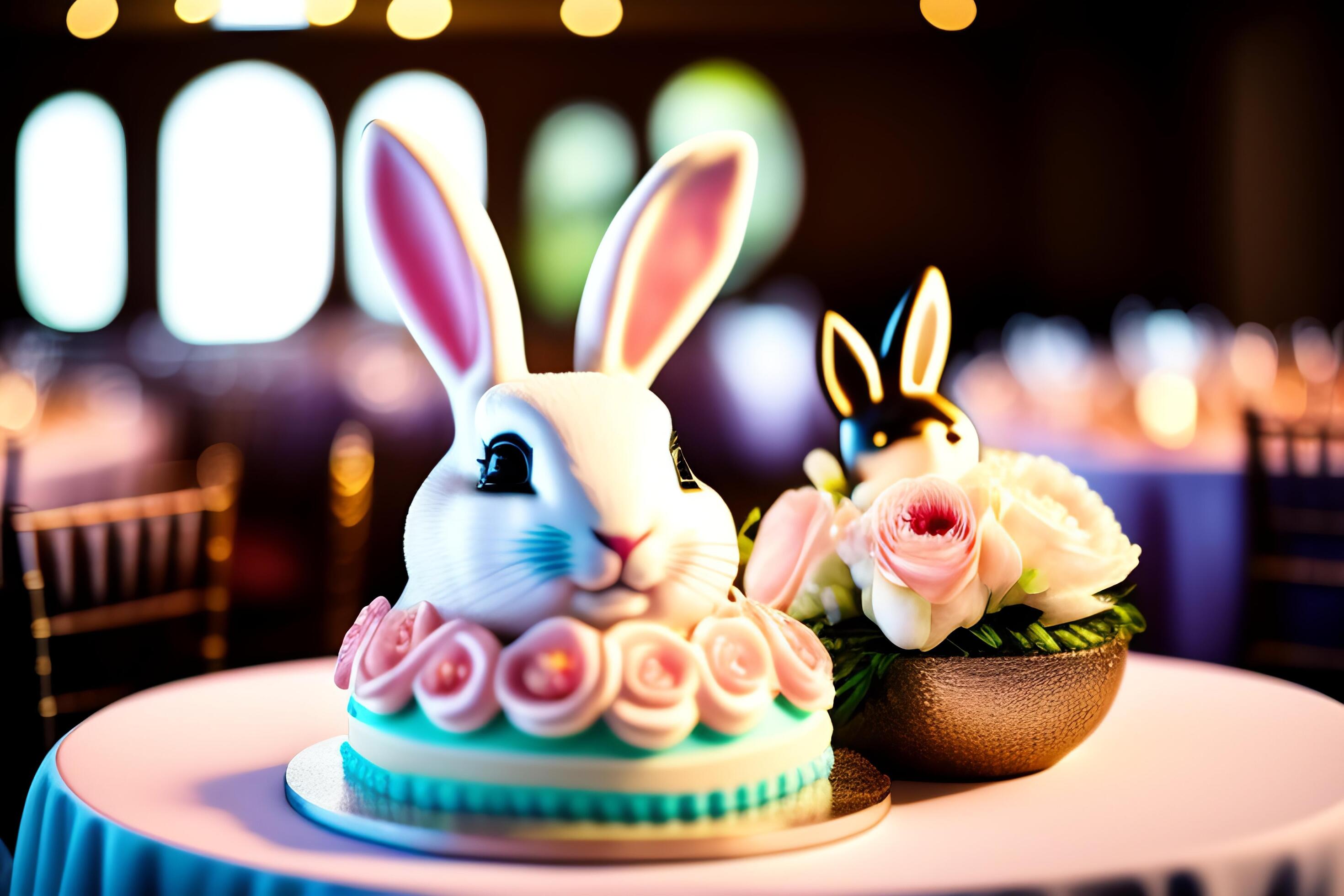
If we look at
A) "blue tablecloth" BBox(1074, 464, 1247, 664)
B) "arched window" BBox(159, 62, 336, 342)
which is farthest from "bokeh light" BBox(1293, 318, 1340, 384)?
"arched window" BBox(159, 62, 336, 342)

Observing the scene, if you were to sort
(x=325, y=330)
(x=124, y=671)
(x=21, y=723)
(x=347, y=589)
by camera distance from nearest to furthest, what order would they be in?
(x=21, y=723) → (x=124, y=671) → (x=347, y=589) → (x=325, y=330)

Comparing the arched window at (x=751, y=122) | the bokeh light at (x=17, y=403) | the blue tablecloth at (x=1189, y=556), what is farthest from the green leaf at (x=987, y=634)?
the arched window at (x=751, y=122)

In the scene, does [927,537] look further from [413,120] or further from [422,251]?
[413,120]

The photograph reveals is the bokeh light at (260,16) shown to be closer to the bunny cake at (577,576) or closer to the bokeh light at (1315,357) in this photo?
the bokeh light at (1315,357)

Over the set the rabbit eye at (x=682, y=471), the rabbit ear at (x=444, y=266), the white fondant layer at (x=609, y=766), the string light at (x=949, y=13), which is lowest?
the white fondant layer at (x=609, y=766)

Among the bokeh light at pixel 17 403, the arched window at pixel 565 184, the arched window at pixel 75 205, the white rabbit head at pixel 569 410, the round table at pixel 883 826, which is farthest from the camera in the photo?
the arched window at pixel 565 184

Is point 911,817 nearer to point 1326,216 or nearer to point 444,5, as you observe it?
point 1326,216

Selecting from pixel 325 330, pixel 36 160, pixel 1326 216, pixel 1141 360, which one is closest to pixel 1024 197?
pixel 1326 216
